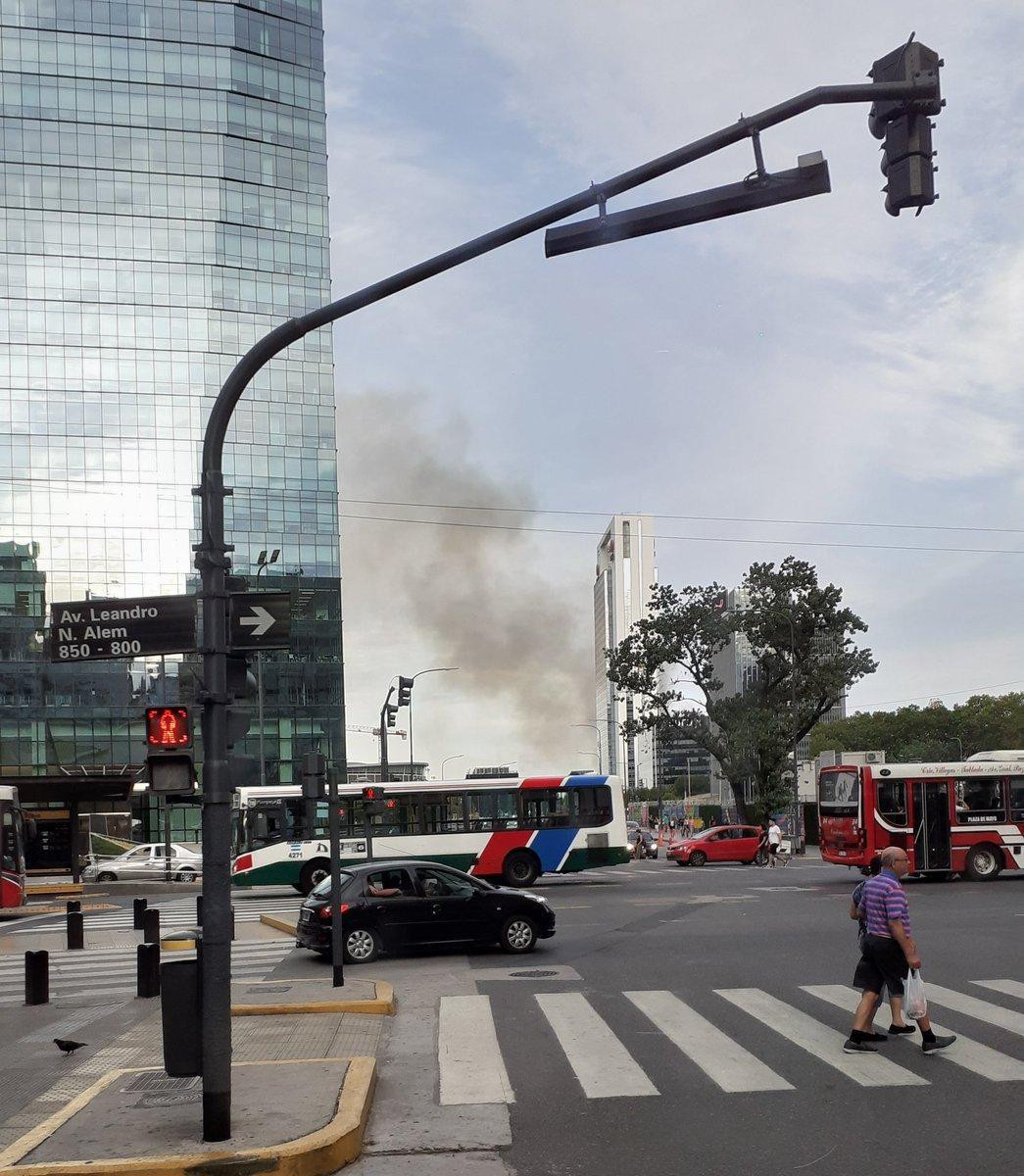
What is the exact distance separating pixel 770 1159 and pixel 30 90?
270 ft

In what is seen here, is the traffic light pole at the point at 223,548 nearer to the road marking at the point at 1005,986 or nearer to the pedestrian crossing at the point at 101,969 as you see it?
the pedestrian crossing at the point at 101,969

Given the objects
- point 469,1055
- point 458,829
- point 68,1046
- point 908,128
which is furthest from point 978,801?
point 908,128

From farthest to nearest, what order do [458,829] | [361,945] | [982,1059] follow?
[458,829] → [361,945] → [982,1059]

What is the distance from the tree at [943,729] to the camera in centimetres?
11081

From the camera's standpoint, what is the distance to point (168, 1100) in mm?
9352

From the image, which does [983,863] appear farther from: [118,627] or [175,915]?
[118,627]

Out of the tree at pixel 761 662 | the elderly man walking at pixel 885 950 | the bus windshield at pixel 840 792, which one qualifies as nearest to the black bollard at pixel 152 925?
the elderly man walking at pixel 885 950

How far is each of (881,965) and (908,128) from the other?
6702 mm

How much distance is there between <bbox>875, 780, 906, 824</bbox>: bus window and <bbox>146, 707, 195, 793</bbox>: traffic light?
26455mm

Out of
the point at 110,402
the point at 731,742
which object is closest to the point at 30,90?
the point at 110,402

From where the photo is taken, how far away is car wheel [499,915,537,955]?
1938 cm

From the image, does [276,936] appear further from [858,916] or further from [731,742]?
[731,742]

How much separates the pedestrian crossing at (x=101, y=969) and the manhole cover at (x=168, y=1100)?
7.71m

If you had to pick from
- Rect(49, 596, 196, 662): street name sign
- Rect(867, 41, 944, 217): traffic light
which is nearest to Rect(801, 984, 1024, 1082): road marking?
Rect(867, 41, 944, 217): traffic light
